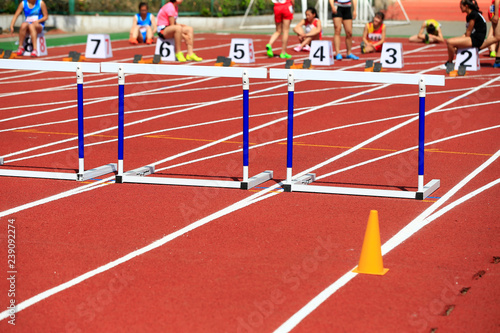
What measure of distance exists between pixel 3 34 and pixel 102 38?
246 inches

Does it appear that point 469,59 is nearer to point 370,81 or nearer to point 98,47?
point 98,47

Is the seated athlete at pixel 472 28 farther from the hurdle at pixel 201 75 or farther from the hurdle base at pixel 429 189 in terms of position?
the hurdle at pixel 201 75

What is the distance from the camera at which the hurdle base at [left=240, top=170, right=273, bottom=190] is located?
7734mm

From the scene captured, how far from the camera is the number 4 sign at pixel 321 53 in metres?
18.2

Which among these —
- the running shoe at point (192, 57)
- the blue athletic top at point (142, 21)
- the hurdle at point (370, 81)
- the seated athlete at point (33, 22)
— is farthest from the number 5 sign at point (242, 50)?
the hurdle at point (370, 81)

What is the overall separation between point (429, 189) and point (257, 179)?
158 cm

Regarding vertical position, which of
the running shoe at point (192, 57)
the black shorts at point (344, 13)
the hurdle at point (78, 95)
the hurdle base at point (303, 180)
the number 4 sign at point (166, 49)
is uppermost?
the black shorts at point (344, 13)

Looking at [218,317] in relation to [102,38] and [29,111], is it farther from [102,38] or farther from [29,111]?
[102,38]

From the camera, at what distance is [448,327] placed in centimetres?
454

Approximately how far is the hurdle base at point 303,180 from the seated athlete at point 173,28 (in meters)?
11.0

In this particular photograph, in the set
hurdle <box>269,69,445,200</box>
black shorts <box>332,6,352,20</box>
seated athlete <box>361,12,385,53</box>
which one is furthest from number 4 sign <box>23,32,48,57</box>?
hurdle <box>269,69,445,200</box>

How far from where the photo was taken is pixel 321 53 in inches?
719

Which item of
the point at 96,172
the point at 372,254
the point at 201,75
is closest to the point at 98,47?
the point at 96,172

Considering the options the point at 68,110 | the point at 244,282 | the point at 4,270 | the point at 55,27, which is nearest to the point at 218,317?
the point at 244,282
